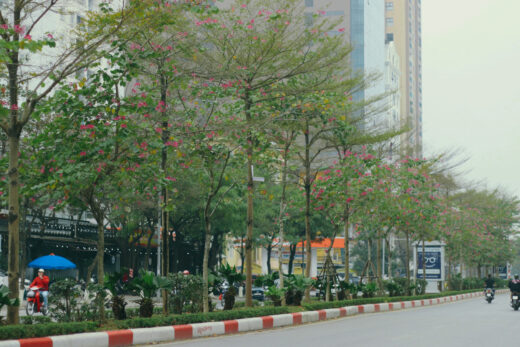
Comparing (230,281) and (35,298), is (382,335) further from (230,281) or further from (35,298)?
(35,298)

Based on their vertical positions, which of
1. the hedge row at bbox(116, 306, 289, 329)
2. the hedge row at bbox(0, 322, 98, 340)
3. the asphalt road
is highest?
the hedge row at bbox(0, 322, 98, 340)

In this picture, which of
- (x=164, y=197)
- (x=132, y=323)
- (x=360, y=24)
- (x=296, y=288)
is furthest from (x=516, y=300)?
(x=360, y=24)

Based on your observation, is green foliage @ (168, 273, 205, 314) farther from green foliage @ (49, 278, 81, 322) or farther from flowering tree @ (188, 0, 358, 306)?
green foliage @ (49, 278, 81, 322)

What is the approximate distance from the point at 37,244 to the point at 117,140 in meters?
29.2

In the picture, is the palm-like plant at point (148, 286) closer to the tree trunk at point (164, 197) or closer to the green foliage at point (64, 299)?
the tree trunk at point (164, 197)

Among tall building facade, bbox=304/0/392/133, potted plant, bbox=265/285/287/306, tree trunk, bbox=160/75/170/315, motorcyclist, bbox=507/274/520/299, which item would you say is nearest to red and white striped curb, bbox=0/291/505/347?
potted plant, bbox=265/285/287/306

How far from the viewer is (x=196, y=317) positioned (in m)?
15.4

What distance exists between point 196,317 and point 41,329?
4.61m

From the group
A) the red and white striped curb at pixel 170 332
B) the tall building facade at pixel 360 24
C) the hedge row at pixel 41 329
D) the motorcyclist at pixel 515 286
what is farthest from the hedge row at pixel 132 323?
the tall building facade at pixel 360 24

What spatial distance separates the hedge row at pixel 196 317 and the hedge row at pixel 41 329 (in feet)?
3.41

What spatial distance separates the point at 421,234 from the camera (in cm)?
3766

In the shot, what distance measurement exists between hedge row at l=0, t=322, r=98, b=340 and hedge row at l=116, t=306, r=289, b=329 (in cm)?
104

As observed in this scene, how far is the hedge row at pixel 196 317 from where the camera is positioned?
44.8 feet

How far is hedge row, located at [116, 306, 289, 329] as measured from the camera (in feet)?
44.8
